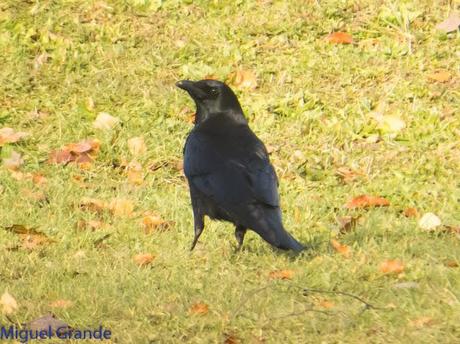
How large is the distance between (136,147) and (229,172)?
91.5 inches

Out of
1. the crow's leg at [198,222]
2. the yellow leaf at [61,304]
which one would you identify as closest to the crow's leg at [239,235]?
the crow's leg at [198,222]

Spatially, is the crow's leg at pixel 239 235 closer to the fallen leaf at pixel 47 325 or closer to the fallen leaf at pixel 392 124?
the fallen leaf at pixel 47 325

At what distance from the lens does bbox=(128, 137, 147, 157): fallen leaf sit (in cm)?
836

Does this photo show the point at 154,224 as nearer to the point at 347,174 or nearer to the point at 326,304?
the point at 347,174

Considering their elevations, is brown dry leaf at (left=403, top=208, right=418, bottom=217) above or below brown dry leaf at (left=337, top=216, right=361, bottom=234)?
below

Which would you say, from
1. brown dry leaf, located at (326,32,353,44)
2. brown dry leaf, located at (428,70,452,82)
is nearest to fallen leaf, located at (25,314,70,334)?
brown dry leaf, located at (428,70,452,82)

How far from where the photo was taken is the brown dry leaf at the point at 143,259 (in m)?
6.05

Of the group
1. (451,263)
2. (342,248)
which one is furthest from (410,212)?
(451,263)

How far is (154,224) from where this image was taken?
22.7ft

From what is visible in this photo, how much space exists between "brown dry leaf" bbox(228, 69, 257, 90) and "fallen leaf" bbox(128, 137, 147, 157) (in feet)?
4.28

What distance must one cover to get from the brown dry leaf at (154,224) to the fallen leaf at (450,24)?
4.10m

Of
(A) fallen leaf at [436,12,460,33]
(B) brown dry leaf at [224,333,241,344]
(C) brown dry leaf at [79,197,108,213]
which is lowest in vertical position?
(C) brown dry leaf at [79,197,108,213]

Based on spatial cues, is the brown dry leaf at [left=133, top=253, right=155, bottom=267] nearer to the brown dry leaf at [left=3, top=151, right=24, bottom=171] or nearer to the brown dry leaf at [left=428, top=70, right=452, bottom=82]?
the brown dry leaf at [left=3, top=151, right=24, bottom=171]

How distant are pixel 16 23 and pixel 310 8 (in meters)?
2.77
